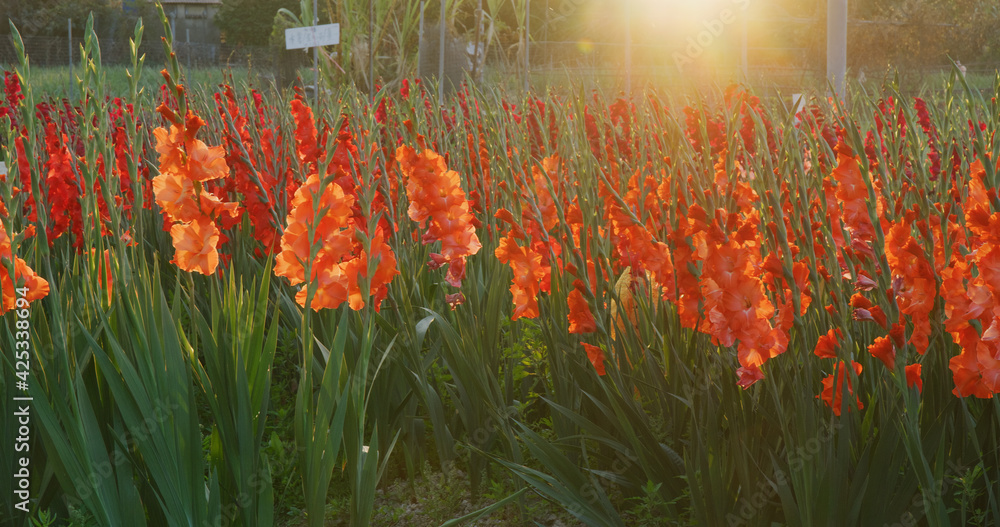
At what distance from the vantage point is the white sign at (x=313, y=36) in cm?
539

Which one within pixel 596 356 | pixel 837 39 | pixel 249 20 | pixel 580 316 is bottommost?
pixel 596 356

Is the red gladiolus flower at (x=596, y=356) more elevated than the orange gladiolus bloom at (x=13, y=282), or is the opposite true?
the orange gladiolus bloom at (x=13, y=282)

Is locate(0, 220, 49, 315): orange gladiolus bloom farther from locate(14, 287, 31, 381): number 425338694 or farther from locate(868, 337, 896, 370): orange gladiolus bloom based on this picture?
locate(868, 337, 896, 370): orange gladiolus bloom

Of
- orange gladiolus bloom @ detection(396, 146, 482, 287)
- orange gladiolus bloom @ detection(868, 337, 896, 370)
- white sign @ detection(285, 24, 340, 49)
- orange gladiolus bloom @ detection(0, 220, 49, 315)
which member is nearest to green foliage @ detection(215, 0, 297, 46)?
white sign @ detection(285, 24, 340, 49)

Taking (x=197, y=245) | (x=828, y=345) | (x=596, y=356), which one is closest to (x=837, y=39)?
(x=596, y=356)

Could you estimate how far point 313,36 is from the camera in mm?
5512

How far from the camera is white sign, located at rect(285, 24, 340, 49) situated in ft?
17.7

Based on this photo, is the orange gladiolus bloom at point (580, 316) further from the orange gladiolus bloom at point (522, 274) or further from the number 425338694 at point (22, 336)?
the number 425338694 at point (22, 336)

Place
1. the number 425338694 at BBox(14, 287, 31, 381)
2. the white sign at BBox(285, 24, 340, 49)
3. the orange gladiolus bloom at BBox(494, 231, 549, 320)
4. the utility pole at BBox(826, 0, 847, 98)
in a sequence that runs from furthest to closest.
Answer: the white sign at BBox(285, 24, 340, 49) < the utility pole at BBox(826, 0, 847, 98) < the orange gladiolus bloom at BBox(494, 231, 549, 320) < the number 425338694 at BBox(14, 287, 31, 381)

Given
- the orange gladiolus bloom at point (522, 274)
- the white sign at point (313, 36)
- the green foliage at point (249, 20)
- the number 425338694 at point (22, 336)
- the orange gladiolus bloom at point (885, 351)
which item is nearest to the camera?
the orange gladiolus bloom at point (885, 351)

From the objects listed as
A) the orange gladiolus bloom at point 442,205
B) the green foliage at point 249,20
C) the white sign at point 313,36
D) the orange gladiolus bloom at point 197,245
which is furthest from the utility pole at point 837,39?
the green foliage at point 249,20

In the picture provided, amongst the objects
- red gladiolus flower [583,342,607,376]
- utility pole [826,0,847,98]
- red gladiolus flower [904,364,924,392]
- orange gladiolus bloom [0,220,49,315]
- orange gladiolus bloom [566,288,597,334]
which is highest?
utility pole [826,0,847,98]

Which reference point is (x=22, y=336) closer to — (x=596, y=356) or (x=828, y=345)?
(x=596, y=356)

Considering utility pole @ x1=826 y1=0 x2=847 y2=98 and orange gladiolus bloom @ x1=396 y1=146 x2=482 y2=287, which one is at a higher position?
utility pole @ x1=826 y1=0 x2=847 y2=98
